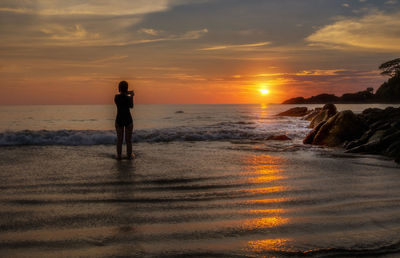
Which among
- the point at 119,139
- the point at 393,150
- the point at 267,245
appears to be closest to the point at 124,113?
the point at 119,139

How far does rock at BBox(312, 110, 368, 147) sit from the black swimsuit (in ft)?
24.7

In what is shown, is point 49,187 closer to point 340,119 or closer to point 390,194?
point 390,194

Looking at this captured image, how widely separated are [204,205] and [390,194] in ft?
9.47

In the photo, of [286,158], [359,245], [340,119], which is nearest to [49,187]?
[359,245]

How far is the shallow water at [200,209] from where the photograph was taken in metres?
2.96

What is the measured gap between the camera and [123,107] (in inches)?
372

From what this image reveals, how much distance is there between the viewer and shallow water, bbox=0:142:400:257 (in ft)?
9.71

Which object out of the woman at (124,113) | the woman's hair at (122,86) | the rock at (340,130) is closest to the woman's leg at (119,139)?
the woman at (124,113)

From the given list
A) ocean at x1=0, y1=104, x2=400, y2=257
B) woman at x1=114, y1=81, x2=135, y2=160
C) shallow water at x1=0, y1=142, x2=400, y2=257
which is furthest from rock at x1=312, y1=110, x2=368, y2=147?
woman at x1=114, y1=81, x2=135, y2=160

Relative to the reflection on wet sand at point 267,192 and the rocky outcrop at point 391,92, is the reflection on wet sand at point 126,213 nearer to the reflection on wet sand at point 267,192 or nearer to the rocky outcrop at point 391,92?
the reflection on wet sand at point 267,192

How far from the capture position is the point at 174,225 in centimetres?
354

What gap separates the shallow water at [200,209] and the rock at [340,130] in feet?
15.0

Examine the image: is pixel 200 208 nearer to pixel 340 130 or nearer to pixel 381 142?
pixel 381 142

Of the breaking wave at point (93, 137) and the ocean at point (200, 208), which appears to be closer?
the ocean at point (200, 208)
